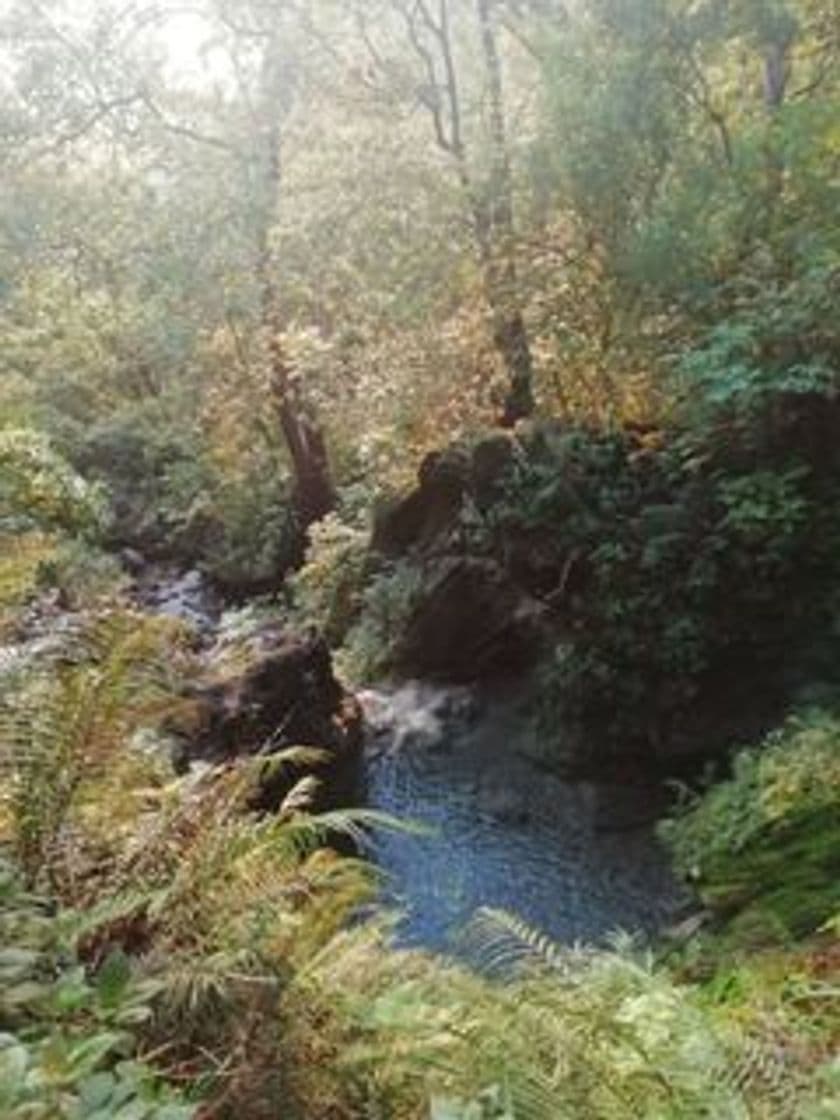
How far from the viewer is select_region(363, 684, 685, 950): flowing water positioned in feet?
24.8

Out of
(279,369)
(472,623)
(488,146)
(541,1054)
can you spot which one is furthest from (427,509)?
(541,1054)

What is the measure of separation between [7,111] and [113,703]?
12.0 metres

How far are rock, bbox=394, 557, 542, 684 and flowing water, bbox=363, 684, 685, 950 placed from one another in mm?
323

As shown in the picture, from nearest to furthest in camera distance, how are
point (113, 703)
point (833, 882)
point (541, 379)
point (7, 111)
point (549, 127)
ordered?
1. point (113, 703)
2. point (833, 882)
3. point (549, 127)
4. point (541, 379)
5. point (7, 111)

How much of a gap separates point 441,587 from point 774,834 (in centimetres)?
522

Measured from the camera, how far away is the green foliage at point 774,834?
5.64 meters

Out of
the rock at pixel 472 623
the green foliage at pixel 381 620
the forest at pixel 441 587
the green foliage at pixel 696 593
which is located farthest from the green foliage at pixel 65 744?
the green foliage at pixel 381 620

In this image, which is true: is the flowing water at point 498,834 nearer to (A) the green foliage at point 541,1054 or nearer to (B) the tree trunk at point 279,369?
(A) the green foliage at point 541,1054

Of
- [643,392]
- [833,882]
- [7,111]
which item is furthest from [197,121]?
[833,882]

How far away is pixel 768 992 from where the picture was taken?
4.11 meters

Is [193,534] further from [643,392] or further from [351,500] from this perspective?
[643,392]

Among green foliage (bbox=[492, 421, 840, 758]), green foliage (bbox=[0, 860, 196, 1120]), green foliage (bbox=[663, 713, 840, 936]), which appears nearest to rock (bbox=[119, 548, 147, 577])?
green foliage (bbox=[492, 421, 840, 758])

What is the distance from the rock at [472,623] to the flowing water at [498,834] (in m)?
0.32

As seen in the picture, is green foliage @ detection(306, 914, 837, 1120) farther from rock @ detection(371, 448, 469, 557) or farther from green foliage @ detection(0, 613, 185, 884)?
rock @ detection(371, 448, 469, 557)
